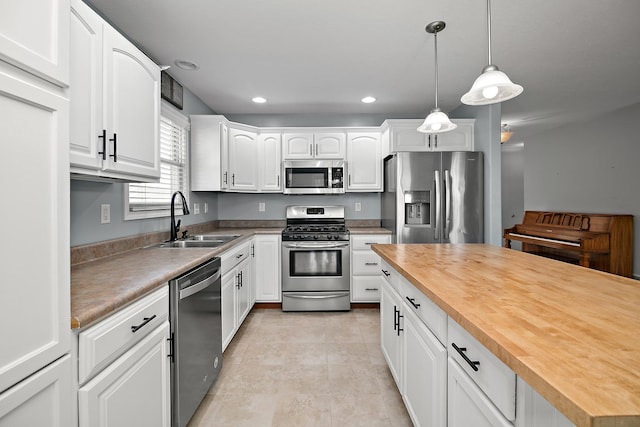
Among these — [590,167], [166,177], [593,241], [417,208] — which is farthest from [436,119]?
[590,167]

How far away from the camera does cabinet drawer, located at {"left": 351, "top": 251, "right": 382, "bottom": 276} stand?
354cm

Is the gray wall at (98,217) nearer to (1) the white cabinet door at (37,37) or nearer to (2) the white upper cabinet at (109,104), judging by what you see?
(2) the white upper cabinet at (109,104)

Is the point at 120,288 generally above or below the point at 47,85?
below

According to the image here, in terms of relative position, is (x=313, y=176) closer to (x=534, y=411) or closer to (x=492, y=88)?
(x=492, y=88)

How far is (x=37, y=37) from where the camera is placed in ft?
2.68

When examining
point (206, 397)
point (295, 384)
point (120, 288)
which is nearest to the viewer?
point (120, 288)

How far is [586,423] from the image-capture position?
48 cm

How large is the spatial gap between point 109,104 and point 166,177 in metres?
1.47

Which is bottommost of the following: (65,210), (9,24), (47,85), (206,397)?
(206,397)

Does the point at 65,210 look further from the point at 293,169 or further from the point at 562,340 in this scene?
the point at 293,169

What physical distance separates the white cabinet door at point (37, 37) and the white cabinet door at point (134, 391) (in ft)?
3.07

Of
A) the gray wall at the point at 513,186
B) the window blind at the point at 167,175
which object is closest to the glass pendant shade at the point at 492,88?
the window blind at the point at 167,175

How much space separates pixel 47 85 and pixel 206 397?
6.24 feet

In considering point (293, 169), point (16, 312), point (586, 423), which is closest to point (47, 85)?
point (16, 312)
